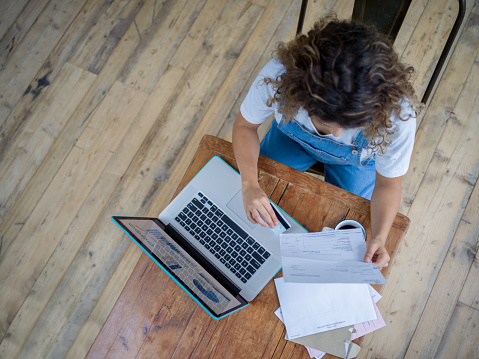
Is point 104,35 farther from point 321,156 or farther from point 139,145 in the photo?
point 321,156

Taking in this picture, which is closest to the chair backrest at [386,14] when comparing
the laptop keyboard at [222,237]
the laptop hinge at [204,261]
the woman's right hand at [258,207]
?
the woman's right hand at [258,207]

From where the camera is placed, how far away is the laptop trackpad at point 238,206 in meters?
1.09

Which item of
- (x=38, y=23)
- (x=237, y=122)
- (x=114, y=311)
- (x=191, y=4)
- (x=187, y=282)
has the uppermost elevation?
(x=191, y=4)

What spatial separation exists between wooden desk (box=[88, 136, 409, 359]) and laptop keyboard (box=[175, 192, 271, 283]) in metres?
0.08

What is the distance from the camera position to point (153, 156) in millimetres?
1984

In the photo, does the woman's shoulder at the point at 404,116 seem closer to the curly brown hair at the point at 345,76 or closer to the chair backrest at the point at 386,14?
the curly brown hair at the point at 345,76

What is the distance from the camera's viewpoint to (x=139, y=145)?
200 cm

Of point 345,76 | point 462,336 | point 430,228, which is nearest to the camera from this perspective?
point 345,76

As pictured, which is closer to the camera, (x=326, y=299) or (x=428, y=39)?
(x=326, y=299)

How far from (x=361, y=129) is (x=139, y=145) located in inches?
53.5

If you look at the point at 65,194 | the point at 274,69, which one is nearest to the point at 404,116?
the point at 274,69

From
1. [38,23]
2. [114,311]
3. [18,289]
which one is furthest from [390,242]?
[38,23]

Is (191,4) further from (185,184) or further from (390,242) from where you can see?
(390,242)

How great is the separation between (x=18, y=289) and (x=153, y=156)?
0.96 meters
